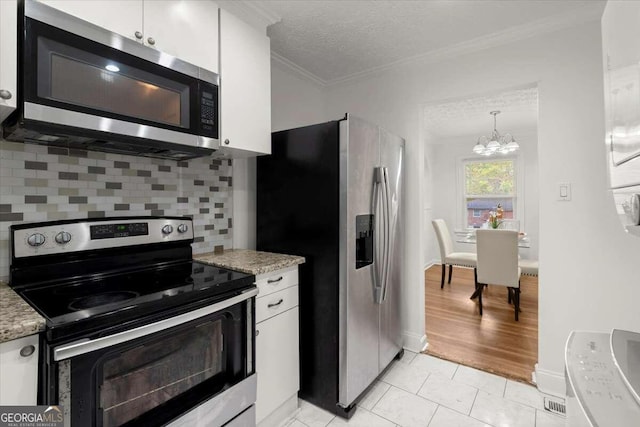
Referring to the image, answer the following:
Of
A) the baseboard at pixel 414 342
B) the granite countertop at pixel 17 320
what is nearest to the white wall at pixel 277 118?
the granite countertop at pixel 17 320

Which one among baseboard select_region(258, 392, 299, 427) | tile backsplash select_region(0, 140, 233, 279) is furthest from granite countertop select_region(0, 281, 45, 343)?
baseboard select_region(258, 392, 299, 427)

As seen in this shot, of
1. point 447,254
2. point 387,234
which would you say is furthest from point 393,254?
point 447,254

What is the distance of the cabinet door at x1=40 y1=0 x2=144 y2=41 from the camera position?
1124 mm

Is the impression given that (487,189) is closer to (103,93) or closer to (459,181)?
(459,181)

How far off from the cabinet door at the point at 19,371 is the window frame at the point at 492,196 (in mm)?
6056

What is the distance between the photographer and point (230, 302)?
52.6 inches

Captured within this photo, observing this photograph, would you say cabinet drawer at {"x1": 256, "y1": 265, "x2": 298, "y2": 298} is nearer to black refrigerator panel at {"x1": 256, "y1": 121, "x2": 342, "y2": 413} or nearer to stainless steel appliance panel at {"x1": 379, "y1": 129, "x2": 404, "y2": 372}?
black refrigerator panel at {"x1": 256, "y1": 121, "x2": 342, "y2": 413}

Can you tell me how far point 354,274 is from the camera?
1823 millimetres

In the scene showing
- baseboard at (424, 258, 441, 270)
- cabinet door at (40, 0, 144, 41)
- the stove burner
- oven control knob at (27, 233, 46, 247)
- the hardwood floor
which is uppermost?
cabinet door at (40, 0, 144, 41)

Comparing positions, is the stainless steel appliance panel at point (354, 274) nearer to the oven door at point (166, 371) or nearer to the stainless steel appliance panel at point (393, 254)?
the stainless steel appliance panel at point (393, 254)

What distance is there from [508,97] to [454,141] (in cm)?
242

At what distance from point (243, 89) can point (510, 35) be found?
6.36ft

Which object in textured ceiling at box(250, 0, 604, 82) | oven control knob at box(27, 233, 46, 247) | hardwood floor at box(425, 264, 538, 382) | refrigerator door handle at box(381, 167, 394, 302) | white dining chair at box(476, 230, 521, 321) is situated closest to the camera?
oven control knob at box(27, 233, 46, 247)

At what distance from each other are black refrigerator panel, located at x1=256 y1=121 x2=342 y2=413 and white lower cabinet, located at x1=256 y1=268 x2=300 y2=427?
0.41 ft
